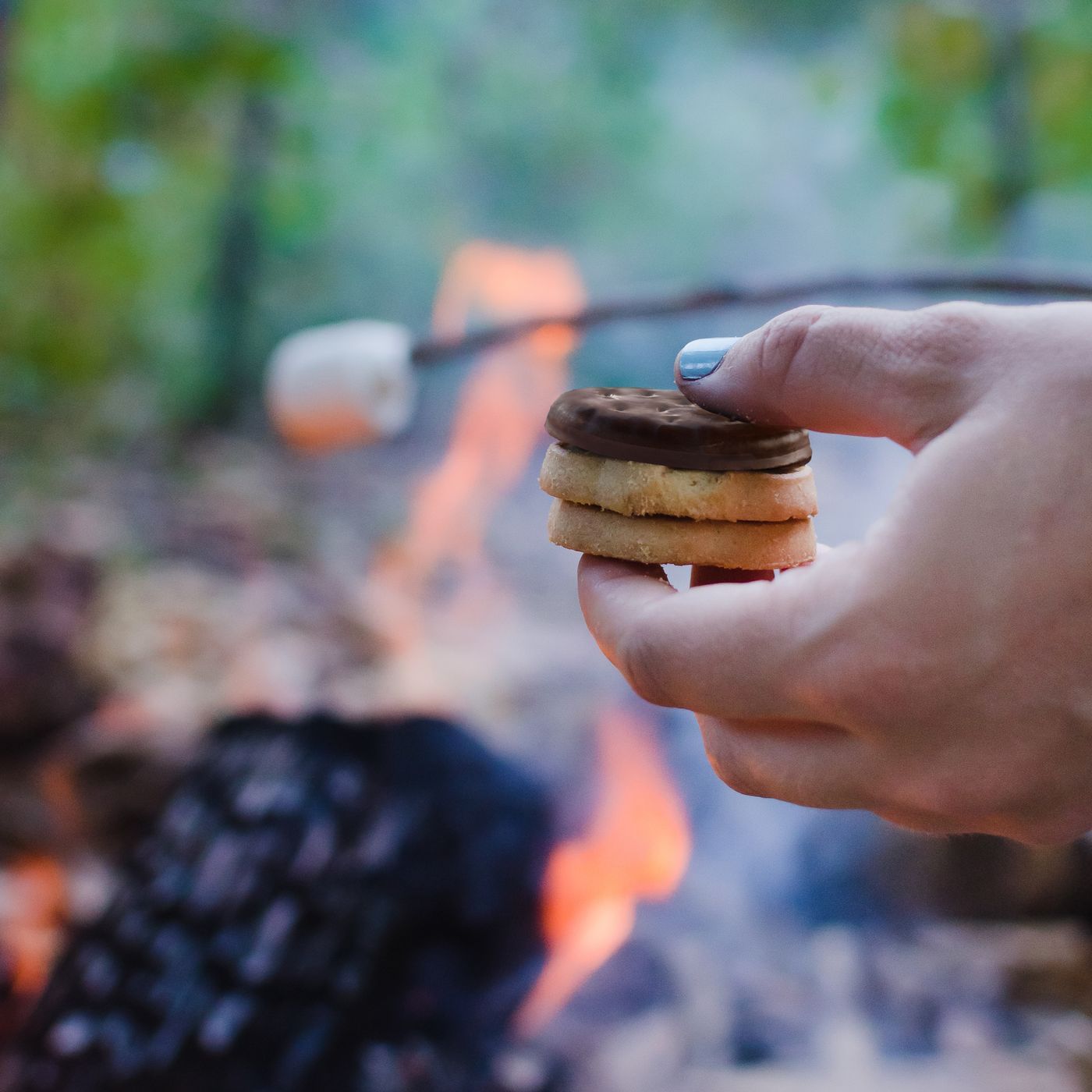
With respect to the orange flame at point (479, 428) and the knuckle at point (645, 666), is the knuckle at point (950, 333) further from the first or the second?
the orange flame at point (479, 428)

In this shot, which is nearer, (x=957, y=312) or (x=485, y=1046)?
(x=957, y=312)

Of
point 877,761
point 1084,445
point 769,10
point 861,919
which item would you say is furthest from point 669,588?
point 769,10

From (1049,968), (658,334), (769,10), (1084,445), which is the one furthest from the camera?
(769,10)

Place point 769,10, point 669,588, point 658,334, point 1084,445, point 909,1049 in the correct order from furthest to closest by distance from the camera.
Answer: point 769,10 < point 658,334 < point 909,1049 < point 669,588 < point 1084,445

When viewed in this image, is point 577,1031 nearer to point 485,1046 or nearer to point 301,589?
point 485,1046

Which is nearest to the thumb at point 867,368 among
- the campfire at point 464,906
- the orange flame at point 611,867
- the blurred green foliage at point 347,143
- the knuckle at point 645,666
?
the knuckle at point 645,666

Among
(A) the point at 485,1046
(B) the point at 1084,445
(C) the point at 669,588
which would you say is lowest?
(A) the point at 485,1046

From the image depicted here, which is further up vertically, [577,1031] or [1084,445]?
[1084,445]
